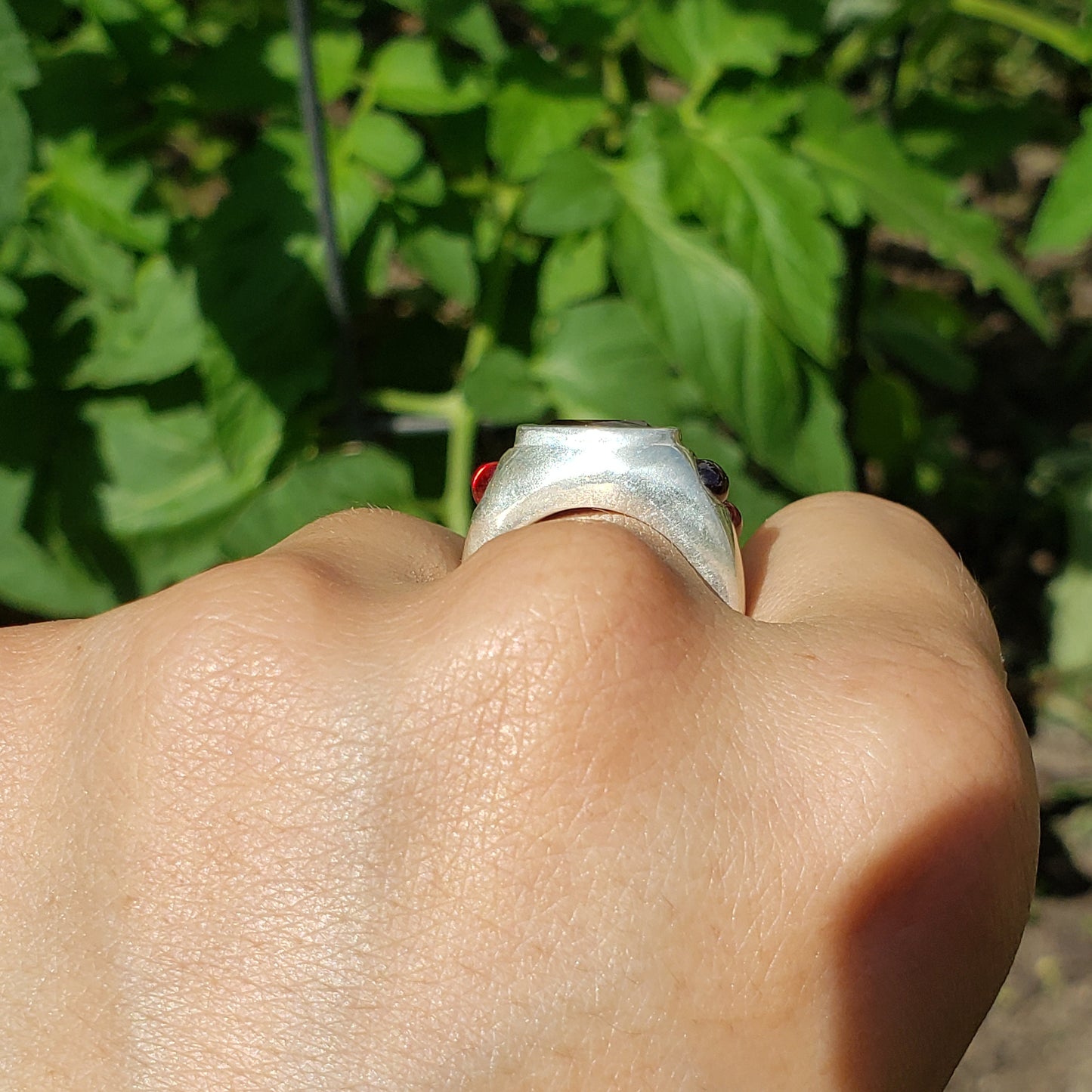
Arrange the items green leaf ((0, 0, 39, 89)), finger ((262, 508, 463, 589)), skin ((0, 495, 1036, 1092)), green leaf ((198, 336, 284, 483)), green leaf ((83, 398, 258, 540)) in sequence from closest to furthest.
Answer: skin ((0, 495, 1036, 1092))
finger ((262, 508, 463, 589))
green leaf ((0, 0, 39, 89))
green leaf ((198, 336, 284, 483))
green leaf ((83, 398, 258, 540))

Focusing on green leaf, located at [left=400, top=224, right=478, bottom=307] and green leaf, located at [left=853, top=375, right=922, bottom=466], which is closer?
green leaf, located at [left=400, top=224, right=478, bottom=307]

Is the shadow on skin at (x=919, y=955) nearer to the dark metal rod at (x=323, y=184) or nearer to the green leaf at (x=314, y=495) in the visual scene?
the green leaf at (x=314, y=495)

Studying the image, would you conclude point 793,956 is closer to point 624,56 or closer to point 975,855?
point 975,855

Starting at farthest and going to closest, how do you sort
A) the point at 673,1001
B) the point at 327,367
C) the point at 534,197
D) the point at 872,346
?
the point at 872,346, the point at 327,367, the point at 534,197, the point at 673,1001

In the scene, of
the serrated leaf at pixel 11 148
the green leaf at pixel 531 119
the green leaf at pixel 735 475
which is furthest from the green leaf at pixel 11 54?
the green leaf at pixel 735 475

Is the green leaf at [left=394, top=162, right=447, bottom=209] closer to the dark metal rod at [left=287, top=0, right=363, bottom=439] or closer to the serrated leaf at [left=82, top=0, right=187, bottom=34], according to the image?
the dark metal rod at [left=287, top=0, right=363, bottom=439]

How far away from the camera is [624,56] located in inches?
48.4

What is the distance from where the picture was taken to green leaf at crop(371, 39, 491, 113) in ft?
3.43

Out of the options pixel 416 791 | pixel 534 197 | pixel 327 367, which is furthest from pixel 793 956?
pixel 327 367

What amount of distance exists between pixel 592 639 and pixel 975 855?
0.60 ft

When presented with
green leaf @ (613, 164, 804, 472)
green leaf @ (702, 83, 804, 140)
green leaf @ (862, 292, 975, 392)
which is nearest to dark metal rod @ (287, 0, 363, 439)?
green leaf @ (613, 164, 804, 472)

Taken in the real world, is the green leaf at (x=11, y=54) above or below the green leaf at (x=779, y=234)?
above

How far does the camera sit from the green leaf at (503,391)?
106 cm

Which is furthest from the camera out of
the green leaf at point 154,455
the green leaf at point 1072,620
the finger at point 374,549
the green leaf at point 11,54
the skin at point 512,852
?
the green leaf at point 1072,620
